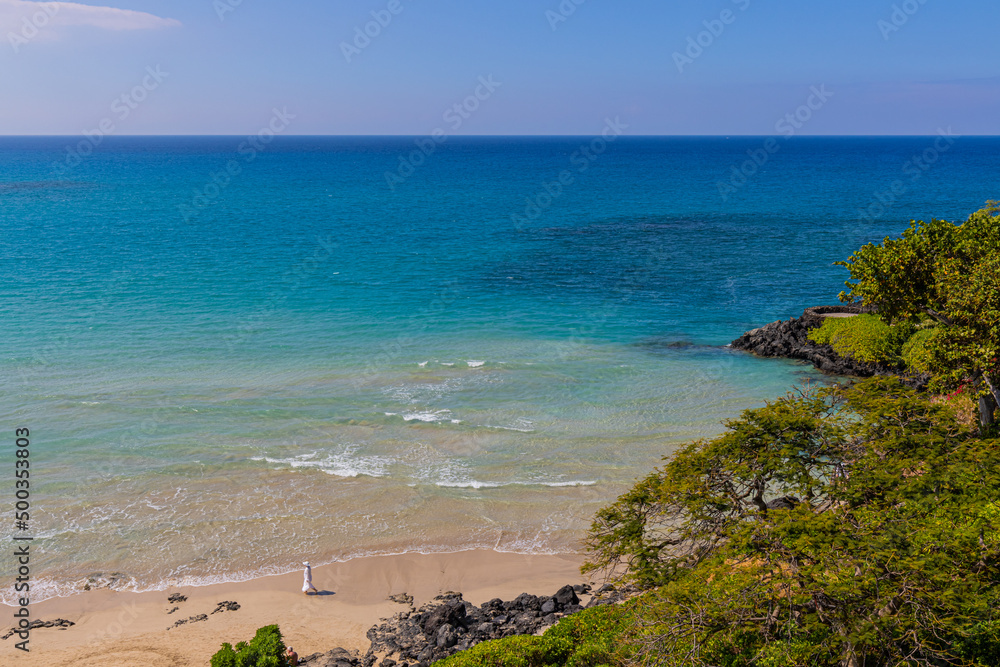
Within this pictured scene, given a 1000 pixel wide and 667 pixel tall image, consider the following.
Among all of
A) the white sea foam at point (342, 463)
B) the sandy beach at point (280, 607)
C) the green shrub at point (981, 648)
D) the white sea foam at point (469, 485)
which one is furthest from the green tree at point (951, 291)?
the white sea foam at point (342, 463)

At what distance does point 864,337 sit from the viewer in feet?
120

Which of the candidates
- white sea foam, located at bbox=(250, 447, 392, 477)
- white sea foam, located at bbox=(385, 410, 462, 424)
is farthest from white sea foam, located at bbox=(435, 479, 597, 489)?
white sea foam, located at bbox=(385, 410, 462, 424)

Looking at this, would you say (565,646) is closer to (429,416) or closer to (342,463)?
(342,463)

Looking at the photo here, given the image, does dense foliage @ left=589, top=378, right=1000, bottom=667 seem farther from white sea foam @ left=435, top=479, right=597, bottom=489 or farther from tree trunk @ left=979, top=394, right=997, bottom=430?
white sea foam @ left=435, top=479, right=597, bottom=489

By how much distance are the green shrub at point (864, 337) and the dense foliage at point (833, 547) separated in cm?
2024

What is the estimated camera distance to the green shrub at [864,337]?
114 ft

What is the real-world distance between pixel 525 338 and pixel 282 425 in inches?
671

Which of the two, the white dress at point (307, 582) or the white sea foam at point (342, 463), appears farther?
the white sea foam at point (342, 463)

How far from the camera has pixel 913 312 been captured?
2175cm

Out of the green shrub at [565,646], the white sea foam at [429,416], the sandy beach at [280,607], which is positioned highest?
the white sea foam at [429,416]

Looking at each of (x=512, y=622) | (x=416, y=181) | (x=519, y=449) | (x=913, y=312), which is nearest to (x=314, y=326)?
(x=519, y=449)

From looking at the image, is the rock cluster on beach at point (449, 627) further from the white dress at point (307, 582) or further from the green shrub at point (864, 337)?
the green shrub at point (864, 337)

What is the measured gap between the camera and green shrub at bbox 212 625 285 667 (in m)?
16.2

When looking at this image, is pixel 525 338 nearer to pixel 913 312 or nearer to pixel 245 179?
pixel 913 312
